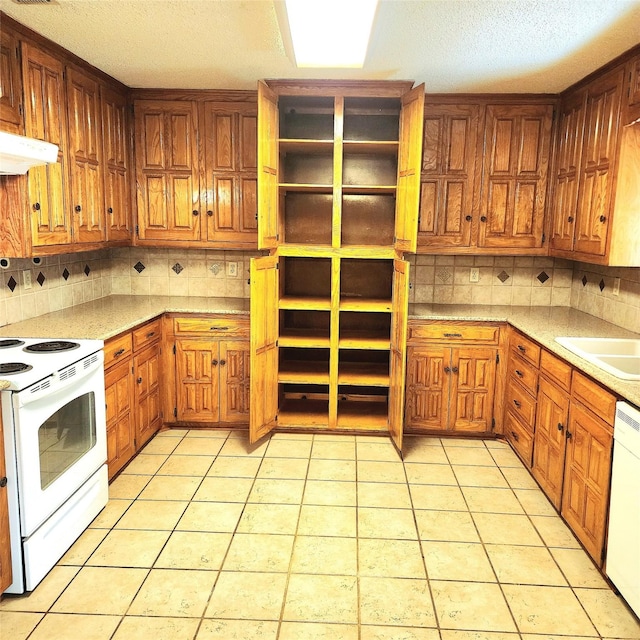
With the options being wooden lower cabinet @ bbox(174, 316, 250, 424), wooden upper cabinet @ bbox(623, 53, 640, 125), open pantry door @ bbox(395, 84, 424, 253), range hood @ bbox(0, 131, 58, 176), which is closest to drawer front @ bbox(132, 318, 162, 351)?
wooden lower cabinet @ bbox(174, 316, 250, 424)

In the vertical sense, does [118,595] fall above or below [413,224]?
below

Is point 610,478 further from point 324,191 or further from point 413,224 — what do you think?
point 324,191

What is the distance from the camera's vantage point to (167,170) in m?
3.81

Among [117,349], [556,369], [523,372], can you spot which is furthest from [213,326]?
[556,369]

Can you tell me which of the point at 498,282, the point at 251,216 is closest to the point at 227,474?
the point at 251,216

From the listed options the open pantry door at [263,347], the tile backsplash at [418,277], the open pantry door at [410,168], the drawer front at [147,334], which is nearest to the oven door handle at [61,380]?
the drawer front at [147,334]

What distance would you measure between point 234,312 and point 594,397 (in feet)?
7.27

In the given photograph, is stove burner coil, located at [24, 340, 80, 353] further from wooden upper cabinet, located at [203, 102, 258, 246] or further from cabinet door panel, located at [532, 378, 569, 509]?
cabinet door panel, located at [532, 378, 569, 509]

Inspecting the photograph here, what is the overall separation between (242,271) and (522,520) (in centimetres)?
256

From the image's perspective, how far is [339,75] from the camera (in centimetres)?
329

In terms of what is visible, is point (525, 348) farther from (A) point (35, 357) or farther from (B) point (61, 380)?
(A) point (35, 357)

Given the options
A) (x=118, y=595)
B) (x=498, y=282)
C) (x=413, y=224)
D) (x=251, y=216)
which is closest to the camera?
(x=118, y=595)

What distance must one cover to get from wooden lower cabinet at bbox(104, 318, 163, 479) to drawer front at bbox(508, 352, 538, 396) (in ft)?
7.61

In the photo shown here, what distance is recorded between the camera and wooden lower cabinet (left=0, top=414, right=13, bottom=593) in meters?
2.03
